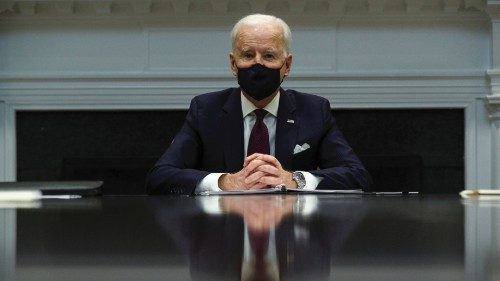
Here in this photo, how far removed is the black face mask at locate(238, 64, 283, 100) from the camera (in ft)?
7.10

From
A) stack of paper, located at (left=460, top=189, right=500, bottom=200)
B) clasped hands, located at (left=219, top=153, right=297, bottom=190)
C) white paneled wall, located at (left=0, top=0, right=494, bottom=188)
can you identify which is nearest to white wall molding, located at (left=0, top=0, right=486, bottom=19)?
white paneled wall, located at (left=0, top=0, right=494, bottom=188)

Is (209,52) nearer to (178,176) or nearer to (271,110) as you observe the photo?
(271,110)

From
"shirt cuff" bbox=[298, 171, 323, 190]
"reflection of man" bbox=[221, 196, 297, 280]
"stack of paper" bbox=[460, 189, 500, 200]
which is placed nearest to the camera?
"reflection of man" bbox=[221, 196, 297, 280]

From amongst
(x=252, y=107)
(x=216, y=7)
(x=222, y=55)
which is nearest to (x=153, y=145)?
(x=222, y=55)

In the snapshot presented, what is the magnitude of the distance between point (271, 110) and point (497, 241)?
1771 mm

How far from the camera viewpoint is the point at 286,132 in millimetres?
2135

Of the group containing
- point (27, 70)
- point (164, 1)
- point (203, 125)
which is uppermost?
point (164, 1)

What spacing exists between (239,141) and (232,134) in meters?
0.03

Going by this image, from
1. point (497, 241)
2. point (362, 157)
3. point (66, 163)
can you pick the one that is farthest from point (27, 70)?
point (497, 241)

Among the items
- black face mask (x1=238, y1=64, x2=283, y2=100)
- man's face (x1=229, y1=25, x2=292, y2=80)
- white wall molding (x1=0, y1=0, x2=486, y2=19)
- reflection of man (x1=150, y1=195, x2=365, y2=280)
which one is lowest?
reflection of man (x1=150, y1=195, x2=365, y2=280)

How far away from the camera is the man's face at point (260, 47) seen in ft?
7.21

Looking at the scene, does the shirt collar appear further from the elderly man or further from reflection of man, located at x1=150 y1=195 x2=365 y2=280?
reflection of man, located at x1=150 y1=195 x2=365 y2=280

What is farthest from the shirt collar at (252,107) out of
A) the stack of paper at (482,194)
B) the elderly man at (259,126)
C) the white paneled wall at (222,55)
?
the white paneled wall at (222,55)

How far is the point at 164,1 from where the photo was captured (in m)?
3.65
